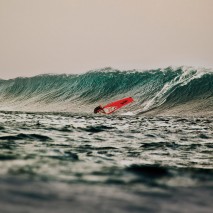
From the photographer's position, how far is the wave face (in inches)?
1277

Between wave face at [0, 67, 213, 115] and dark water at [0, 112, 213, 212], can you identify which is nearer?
dark water at [0, 112, 213, 212]

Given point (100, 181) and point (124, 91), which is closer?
point (100, 181)

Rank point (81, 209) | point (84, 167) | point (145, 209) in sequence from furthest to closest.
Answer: point (84, 167) → point (145, 209) → point (81, 209)

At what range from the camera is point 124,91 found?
40.8 metres

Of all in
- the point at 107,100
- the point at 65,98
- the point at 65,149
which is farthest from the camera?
the point at 65,98

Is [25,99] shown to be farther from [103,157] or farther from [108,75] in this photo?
[103,157]

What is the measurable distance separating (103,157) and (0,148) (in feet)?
5.08

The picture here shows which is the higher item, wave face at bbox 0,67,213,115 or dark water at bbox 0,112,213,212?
wave face at bbox 0,67,213,115

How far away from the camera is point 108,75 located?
47.3 meters

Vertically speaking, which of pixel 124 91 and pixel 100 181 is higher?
pixel 124 91

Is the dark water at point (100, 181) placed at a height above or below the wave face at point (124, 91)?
below

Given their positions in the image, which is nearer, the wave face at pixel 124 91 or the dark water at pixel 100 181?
the dark water at pixel 100 181

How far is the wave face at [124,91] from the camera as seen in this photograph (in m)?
32.4

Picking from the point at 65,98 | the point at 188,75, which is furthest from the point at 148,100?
the point at 65,98
